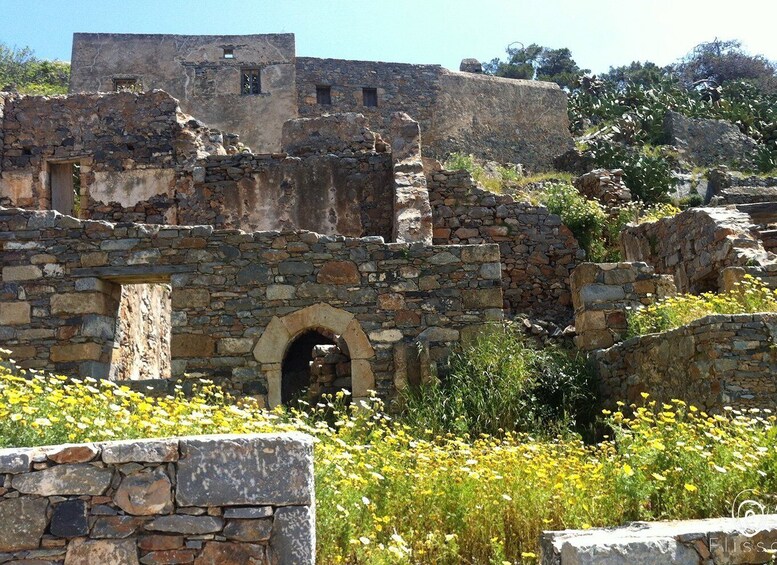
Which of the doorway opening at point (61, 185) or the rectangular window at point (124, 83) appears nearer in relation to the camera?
the doorway opening at point (61, 185)

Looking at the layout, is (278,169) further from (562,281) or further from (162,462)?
(162,462)

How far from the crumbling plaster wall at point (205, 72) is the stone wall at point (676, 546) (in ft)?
71.4

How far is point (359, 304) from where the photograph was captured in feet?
32.9

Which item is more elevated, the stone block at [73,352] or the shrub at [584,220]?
the shrub at [584,220]

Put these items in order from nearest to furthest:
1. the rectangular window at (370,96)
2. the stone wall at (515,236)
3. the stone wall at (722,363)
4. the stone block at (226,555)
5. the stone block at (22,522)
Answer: the stone block at (22,522)
the stone block at (226,555)
the stone wall at (722,363)
the stone wall at (515,236)
the rectangular window at (370,96)

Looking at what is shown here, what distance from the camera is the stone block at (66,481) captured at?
4902mm

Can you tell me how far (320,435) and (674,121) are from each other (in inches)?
993

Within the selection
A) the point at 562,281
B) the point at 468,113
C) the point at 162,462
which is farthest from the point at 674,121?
the point at 162,462

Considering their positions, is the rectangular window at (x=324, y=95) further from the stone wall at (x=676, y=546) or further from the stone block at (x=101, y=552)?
the stone wall at (x=676, y=546)

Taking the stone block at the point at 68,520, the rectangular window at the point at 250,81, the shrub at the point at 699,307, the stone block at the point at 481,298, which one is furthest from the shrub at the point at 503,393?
the rectangular window at the point at 250,81

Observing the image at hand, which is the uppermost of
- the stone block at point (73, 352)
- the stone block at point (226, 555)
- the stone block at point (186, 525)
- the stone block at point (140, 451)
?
the stone block at point (73, 352)

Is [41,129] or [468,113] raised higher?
[468,113]

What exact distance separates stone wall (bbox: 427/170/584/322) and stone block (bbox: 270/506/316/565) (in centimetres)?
935

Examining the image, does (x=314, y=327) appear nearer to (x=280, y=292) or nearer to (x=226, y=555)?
(x=280, y=292)
